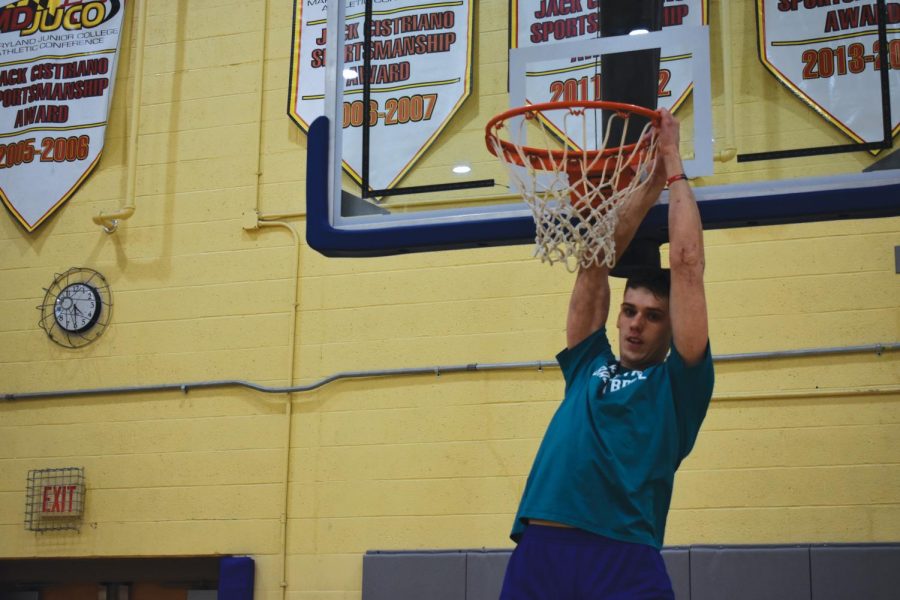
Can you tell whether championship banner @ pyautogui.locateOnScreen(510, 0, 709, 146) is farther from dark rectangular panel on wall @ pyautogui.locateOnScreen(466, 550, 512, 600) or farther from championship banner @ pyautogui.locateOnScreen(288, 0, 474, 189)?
dark rectangular panel on wall @ pyautogui.locateOnScreen(466, 550, 512, 600)

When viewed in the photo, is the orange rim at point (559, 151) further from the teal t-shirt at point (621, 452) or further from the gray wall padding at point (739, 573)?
the gray wall padding at point (739, 573)

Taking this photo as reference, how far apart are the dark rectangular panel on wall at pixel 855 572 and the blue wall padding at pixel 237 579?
130 inches

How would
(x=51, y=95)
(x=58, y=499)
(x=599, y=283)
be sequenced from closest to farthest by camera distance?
(x=599, y=283)
(x=58, y=499)
(x=51, y=95)

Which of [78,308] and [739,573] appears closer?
[739,573]

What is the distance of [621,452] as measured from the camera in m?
3.11

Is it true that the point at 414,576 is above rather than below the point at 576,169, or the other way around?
below

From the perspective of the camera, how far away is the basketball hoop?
347 centimetres

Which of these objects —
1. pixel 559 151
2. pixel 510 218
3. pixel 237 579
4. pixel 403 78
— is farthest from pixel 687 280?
pixel 237 579

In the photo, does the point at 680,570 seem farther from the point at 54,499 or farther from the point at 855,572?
the point at 54,499

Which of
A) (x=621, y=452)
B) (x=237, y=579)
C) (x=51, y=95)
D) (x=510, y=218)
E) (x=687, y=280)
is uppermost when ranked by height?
(x=51, y=95)

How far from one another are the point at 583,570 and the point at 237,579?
179 inches

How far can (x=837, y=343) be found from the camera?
6.39 meters

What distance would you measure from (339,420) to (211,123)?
227 centimetres

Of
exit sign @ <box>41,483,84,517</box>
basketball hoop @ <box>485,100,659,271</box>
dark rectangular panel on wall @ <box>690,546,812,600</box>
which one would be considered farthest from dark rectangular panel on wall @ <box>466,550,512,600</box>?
basketball hoop @ <box>485,100,659,271</box>
